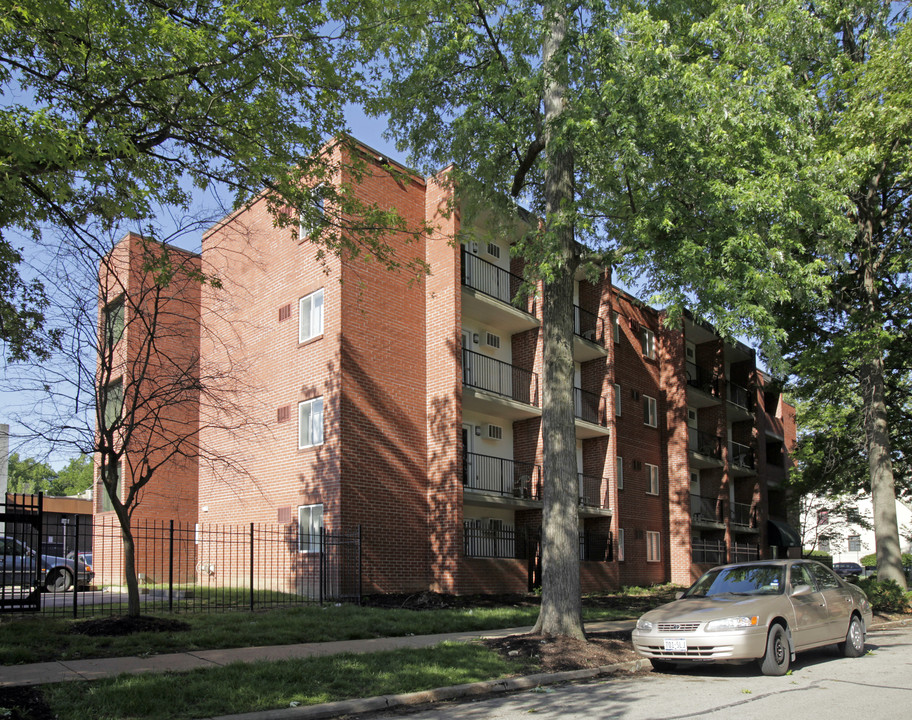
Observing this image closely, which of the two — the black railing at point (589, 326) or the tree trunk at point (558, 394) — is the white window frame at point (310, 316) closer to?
the tree trunk at point (558, 394)

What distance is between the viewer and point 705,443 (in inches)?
→ 1324

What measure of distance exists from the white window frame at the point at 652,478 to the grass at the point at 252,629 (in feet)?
41.3

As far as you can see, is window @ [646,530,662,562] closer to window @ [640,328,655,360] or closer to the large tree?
window @ [640,328,655,360]

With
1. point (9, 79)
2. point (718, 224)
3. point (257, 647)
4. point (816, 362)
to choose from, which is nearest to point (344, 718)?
point (257, 647)

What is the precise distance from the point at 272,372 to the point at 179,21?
1265 cm

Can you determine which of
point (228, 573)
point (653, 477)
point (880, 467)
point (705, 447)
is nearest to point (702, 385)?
point (705, 447)

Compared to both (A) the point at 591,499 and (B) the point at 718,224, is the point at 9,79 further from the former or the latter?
(A) the point at 591,499

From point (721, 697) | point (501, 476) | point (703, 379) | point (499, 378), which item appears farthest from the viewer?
point (703, 379)

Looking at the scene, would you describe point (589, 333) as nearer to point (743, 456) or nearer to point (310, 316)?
point (310, 316)

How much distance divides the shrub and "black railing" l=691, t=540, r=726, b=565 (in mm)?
11547

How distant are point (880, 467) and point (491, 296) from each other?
11.6 meters

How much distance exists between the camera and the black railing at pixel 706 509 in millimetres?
31547

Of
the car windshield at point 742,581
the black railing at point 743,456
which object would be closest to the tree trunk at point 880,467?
the car windshield at point 742,581

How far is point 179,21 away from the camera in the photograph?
9516 millimetres
